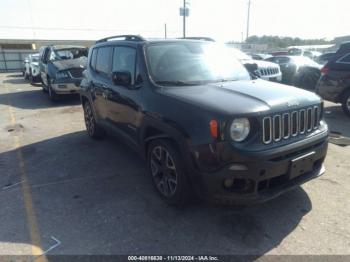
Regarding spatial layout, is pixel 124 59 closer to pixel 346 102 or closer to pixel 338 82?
pixel 338 82

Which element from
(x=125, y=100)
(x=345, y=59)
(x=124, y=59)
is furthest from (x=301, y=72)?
(x=125, y=100)

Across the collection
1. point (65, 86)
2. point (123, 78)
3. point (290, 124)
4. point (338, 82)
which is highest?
point (123, 78)

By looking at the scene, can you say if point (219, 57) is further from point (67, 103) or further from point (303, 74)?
point (303, 74)

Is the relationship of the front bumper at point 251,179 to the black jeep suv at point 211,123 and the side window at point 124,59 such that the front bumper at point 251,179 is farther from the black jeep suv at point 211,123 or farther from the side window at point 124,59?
the side window at point 124,59

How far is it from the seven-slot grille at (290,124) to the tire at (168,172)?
3.00ft

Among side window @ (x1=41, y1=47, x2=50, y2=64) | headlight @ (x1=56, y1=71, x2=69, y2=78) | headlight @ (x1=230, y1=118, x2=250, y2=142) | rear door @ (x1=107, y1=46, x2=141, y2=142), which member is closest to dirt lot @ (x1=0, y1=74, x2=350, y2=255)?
rear door @ (x1=107, y1=46, x2=141, y2=142)

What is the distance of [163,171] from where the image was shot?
12.0 ft

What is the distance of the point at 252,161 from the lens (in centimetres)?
286

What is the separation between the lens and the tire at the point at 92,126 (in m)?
6.14

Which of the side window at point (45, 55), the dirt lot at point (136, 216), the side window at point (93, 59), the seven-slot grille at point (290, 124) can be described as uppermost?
the side window at point (93, 59)

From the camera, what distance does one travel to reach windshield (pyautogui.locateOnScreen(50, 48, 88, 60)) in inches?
455

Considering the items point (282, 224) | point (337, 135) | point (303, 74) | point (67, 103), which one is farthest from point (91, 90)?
point (303, 74)

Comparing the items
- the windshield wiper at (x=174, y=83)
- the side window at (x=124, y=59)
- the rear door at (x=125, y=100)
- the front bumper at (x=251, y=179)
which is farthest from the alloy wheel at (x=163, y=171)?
the side window at (x=124, y=59)

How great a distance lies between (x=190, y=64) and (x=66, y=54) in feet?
29.3
